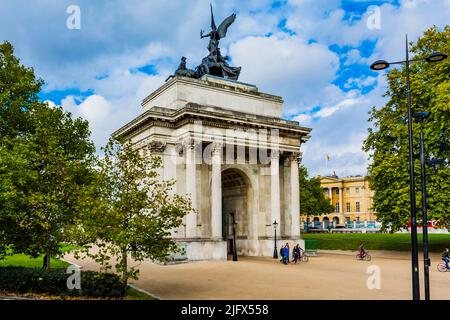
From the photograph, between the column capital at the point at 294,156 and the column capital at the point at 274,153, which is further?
the column capital at the point at 294,156

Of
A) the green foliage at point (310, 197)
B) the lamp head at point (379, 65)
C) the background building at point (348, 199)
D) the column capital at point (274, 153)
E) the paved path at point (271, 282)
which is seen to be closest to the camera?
the lamp head at point (379, 65)

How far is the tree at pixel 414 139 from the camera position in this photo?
33188 millimetres

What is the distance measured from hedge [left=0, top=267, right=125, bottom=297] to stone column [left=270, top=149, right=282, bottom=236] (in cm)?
2182

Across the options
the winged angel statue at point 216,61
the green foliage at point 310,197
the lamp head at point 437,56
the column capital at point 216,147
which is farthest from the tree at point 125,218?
the green foliage at point 310,197

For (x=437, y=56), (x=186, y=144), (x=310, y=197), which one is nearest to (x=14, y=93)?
(x=186, y=144)

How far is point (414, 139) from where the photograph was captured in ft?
115

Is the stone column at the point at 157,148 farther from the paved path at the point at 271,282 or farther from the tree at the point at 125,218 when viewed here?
the tree at the point at 125,218

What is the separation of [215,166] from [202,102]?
590 cm

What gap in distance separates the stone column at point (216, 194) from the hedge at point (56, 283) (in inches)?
630

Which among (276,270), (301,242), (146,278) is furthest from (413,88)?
(146,278)

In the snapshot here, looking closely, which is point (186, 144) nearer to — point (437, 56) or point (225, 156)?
point (225, 156)

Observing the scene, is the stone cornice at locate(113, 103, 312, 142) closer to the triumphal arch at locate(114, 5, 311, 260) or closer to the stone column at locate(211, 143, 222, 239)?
the triumphal arch at locate(114, 5, 311, 260)

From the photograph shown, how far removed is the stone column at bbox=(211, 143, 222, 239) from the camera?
33094mm
